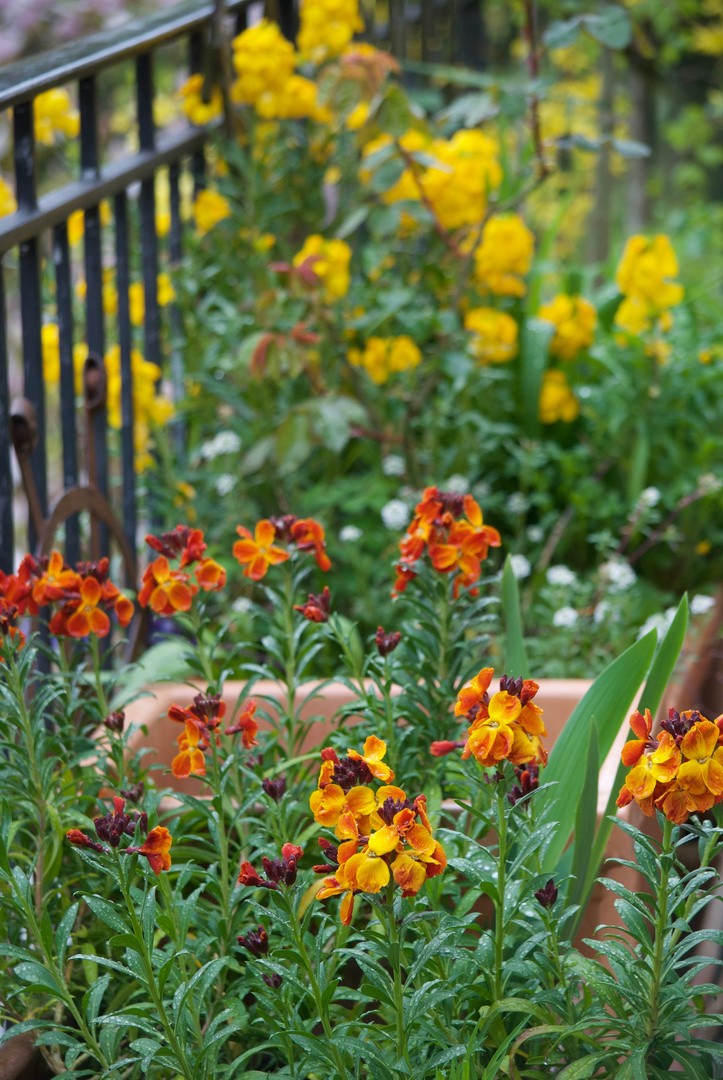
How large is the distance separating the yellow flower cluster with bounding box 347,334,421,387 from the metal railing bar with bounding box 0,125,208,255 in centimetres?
66

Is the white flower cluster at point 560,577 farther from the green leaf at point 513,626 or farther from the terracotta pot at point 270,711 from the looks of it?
the green leaf at point 513,626

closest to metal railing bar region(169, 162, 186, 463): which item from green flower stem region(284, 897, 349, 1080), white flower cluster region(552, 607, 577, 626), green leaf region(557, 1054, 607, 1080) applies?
white flower cluster region(552, 607, 577, 626)

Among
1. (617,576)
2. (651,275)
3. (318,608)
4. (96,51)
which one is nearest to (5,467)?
(318,608)

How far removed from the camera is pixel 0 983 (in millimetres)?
976

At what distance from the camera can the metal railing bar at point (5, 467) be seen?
55.8 inches

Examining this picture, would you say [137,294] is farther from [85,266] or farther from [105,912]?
[105,912]

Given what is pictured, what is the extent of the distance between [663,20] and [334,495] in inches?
209

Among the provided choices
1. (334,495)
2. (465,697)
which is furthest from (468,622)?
(334,495)

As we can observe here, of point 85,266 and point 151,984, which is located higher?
point 85,266

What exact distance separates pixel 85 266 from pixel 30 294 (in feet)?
1.08

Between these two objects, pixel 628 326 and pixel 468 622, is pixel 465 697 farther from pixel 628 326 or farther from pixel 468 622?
pixel 628 326

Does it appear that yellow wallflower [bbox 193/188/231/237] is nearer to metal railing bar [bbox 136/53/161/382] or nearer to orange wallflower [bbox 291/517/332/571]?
metal railing bar [bbox 136/53/161/382]

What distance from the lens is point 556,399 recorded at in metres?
2.52

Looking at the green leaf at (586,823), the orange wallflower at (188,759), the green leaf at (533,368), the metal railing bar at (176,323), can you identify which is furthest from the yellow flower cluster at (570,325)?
the orange wallflower at (188,759)
